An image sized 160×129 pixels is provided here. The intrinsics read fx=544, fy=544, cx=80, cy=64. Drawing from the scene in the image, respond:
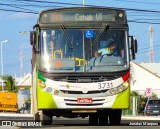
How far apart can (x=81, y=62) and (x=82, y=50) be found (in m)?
0.41

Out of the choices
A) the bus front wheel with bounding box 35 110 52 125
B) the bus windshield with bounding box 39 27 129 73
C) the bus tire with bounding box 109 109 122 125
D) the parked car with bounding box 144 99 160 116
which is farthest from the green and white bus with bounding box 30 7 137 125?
the parked car with bounding box 144 99 160 116

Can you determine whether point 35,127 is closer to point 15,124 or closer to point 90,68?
point 15,124

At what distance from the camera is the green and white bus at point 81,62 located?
1811cm

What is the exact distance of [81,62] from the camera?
18266 millimetres

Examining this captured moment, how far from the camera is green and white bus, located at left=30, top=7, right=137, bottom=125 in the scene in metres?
18.1

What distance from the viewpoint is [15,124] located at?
19422mm

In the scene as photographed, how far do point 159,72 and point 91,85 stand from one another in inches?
2956

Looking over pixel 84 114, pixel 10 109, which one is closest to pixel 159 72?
pixel 10 109

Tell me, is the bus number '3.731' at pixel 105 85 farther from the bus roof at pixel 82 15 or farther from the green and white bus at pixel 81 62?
the bus roof at pixel 82 15

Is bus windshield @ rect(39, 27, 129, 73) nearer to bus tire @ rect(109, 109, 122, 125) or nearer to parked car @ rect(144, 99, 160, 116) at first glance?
bus tire @ rect(109, 109, 122, 125)

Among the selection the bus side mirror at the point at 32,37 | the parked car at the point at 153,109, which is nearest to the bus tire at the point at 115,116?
the bus side mirror at the point at 32,37

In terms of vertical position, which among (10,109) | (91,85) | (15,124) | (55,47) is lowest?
(10,109)

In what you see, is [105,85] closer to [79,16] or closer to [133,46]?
[133,46]

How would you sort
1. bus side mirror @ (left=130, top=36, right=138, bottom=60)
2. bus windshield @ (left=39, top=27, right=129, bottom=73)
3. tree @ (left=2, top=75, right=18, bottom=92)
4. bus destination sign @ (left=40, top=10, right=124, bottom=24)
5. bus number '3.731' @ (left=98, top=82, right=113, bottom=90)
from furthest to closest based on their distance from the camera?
tree @ (left=2, top=75, right=18, bottom=92), bus destination sign @ (left=40, top=10, right=124, bottom=24), bus side mirror @ (left=130, top=36, right=138, bottom=60), bus windshield @ (left=39, top=27, right=129, bottom=73), bus number '3.731' @ (left=98, top=82, right=113, bottom=90)
